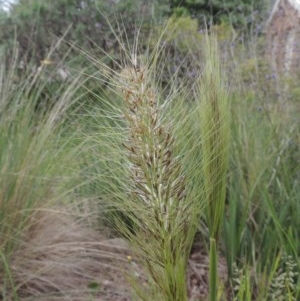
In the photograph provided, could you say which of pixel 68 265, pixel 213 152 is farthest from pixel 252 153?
pixel 213 152

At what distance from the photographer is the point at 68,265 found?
3.01 meters

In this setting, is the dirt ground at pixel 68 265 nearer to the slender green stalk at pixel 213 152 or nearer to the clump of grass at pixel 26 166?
the clump of grass at pixel 26 166

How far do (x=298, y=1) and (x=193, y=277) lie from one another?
2937 millimetres

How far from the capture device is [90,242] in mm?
2979

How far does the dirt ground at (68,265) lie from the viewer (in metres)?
2.95

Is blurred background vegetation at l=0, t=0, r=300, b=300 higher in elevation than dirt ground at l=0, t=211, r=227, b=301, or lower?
higher

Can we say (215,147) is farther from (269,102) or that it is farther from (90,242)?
(269,102)

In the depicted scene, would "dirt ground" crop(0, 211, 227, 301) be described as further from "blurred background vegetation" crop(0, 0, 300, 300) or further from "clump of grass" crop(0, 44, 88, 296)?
"blurred background vegetation" crop(0, 0, 300, 300)

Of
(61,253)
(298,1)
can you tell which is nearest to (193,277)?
(61,253)

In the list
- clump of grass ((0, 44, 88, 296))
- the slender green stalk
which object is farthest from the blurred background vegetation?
the slender green stalk

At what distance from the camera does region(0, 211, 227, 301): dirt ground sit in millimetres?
2949

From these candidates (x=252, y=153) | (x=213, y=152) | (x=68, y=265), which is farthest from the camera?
(x=252, y=153)

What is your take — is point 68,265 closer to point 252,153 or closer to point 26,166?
point 26,166

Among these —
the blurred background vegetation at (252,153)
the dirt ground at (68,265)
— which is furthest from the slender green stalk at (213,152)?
the dirt ground at (68,265)
